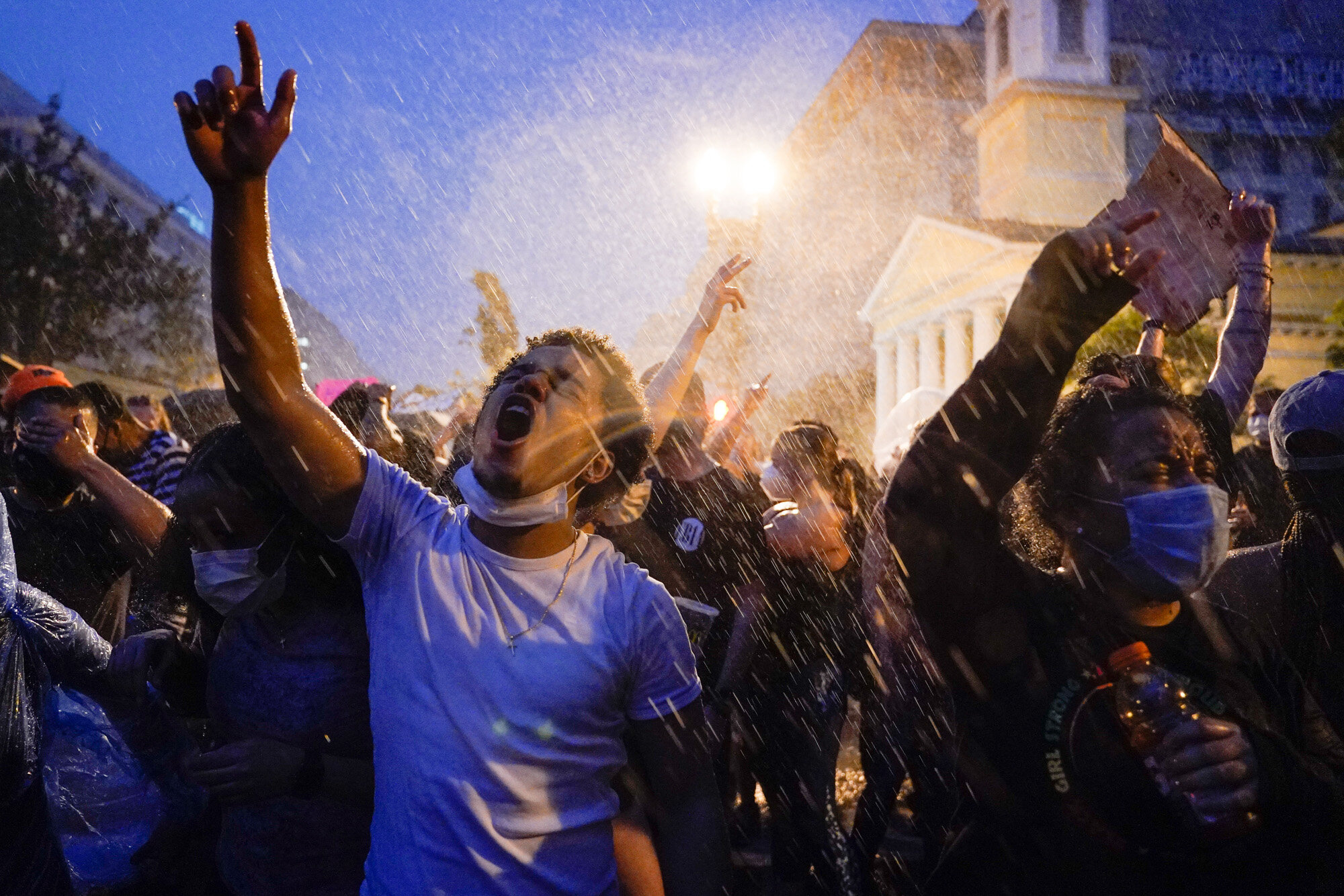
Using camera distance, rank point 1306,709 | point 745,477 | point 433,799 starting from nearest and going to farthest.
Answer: point 433,799 → point 1306,709 → point 745,477

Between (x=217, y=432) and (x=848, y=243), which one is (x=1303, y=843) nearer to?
(x=217, y=432)

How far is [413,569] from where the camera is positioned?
6.05 ft

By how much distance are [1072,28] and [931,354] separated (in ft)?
53.9

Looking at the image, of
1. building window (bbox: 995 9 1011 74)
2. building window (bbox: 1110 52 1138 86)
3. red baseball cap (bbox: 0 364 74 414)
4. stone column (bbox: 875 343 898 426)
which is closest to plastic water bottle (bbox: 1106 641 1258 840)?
red baseball cap (bbox: 0 364 74 414)

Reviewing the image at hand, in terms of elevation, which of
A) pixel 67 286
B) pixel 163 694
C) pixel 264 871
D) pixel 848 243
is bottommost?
pixel 264 871

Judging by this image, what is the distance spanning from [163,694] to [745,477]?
3.01m

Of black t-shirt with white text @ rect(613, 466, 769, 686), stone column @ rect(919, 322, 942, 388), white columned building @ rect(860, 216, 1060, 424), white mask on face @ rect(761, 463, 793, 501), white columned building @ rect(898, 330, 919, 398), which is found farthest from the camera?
white columned building @ rect(898, 330, 919, 398)

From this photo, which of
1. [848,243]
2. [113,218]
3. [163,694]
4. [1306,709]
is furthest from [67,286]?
[848,243]

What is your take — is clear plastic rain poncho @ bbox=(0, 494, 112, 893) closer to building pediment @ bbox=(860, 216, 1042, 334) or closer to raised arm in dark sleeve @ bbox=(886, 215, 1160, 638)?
raised arm in dark sleeve @ bbox=(886, 215, 1160, 638)

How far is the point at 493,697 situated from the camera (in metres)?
1.73

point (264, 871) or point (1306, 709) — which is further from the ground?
point (1306, 709)

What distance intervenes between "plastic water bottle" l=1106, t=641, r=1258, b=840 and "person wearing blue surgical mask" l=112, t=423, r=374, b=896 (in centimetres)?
149

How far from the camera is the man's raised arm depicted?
5.02 ft

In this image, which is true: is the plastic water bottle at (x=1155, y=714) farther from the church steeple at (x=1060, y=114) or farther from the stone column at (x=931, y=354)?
the church steeple at (x=1060, y=114)
